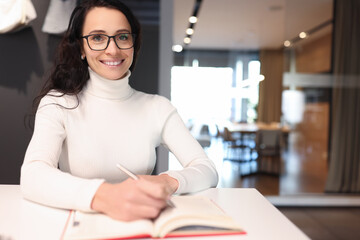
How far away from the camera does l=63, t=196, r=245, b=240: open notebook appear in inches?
26.7

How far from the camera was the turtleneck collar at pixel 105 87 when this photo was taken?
125 cm

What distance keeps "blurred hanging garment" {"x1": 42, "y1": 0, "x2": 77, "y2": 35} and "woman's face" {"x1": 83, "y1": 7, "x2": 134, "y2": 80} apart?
988 mm

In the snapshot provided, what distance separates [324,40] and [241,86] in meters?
5.08

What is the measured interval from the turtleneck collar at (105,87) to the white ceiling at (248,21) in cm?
312

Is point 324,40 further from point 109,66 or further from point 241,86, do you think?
point 241,86

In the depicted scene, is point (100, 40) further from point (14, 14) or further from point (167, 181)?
point (14, 14)

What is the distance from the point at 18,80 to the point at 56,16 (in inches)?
18.6

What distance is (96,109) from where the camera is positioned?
1.25 m

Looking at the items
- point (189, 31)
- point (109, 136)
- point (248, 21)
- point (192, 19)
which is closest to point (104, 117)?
point (109, 136)

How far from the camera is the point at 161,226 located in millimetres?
692

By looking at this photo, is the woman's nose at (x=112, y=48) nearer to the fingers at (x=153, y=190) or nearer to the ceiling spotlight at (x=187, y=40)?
the fingers at (x=153, y=190)

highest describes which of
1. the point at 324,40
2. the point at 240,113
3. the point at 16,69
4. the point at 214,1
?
the point at 214,1

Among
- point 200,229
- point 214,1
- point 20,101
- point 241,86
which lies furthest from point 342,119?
point 241,86

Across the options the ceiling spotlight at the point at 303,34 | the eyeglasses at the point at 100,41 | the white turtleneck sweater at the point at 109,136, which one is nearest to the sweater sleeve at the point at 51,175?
the white turtleneck sweater at the point at 109,136
